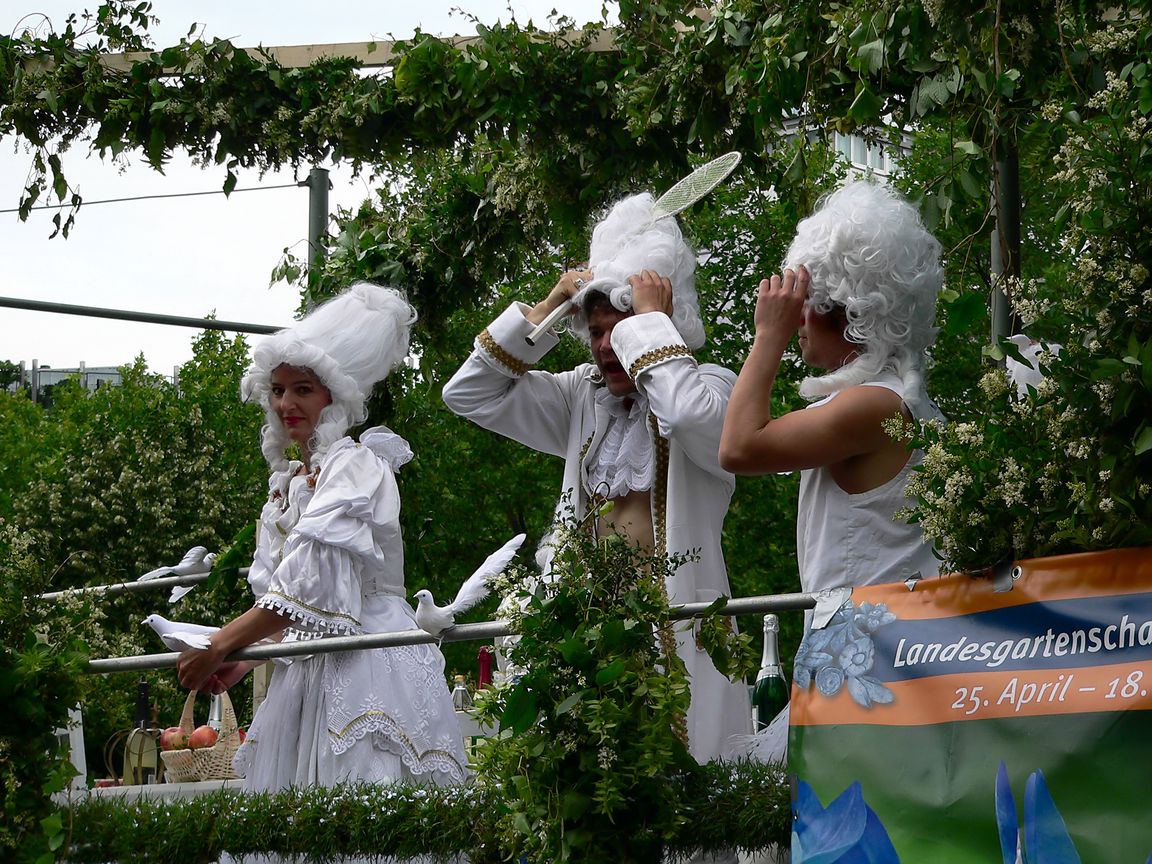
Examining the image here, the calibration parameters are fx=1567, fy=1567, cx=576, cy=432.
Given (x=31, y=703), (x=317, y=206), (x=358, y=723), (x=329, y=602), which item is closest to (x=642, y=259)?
(x=329, y=602)

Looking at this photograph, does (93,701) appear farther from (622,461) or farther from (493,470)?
(493,470)

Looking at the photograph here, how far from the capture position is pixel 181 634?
4.88 m

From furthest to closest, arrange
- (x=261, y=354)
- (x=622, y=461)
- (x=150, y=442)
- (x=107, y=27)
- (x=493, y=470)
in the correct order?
1. (x=150, y=442)
2. (x=493, y=470)
3. (x=107, y=27)
4. (x=261, y=354)
5. (x=622, y=461)

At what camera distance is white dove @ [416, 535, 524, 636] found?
13.1ft

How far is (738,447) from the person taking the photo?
3.67 meters

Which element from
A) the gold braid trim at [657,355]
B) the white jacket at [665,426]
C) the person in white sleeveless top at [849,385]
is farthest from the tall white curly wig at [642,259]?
the person in white sleeveless top at [849,385]

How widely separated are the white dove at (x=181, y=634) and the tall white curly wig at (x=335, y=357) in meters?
0.78

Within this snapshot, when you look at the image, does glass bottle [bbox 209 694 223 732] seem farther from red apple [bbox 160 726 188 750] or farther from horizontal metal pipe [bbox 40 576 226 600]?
horizontal metal pipe [bbox 40 576 226 600]

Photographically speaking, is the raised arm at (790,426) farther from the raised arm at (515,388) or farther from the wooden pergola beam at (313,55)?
the wooden pergola beam at (313,55)

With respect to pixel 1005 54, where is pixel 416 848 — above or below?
below

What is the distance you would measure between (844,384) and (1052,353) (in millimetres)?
942

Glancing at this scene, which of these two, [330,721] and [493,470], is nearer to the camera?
[330,721]

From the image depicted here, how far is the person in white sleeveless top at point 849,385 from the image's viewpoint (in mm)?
3691

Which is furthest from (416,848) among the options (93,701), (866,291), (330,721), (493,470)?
(493,470)
